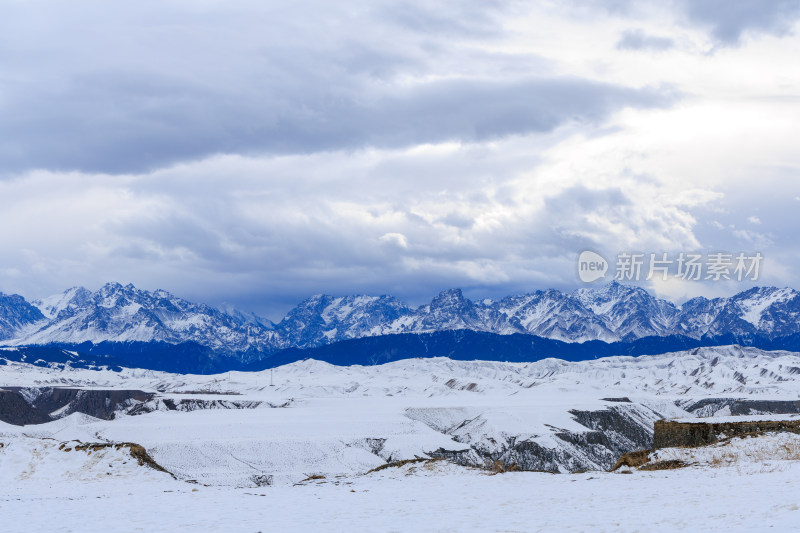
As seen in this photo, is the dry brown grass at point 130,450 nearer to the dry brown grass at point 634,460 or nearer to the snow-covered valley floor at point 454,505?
the snow-covered valley floor at point 454,505

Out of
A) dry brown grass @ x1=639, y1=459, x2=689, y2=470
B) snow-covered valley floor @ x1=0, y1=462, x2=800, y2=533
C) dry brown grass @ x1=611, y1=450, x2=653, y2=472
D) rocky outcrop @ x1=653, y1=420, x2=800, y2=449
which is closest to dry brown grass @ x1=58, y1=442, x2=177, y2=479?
snow-covered valley floor @ x1=0, y1=462, x2=800, y2=533

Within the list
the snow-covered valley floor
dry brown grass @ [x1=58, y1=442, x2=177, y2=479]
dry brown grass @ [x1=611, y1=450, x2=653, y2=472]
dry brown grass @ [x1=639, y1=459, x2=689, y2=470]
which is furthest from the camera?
dry brown grass @ [x1=58, y1=442, x2=177, y2=479]

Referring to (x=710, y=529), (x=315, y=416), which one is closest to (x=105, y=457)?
(x=710, y=529)

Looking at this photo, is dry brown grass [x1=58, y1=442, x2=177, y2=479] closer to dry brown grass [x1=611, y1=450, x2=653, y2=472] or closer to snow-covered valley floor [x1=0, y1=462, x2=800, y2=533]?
snow-covered valley floor [x1=0, y1=462, x2=800, y2=533]

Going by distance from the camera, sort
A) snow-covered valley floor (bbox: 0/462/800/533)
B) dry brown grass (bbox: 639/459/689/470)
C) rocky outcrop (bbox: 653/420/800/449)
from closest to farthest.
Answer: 1. snow-covered valley floor (bbox: 0/462/800/533)
2. dry brown grass (bbox: 639/459/689/470)
3. rocky outcrop (bbox: 653/420/800/449)

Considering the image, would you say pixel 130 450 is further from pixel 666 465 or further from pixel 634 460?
pixel 666 465

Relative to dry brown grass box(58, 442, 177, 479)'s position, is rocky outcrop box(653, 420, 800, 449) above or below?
above

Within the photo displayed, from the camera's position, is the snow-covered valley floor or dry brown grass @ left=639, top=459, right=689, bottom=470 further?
dry brown grass @ left=639, top=459, right=689, bottom=470

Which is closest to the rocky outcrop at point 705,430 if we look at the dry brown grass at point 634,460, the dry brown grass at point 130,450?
the dry brown grass at point 634,460

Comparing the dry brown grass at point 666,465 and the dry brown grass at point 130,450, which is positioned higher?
the dry brown grass at point 666,465

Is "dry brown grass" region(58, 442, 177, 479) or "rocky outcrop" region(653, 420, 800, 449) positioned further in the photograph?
"rocky outcrop" region(653, 420, 800, 449)

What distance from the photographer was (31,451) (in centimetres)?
4709

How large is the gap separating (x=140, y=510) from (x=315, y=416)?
134334 millimetres

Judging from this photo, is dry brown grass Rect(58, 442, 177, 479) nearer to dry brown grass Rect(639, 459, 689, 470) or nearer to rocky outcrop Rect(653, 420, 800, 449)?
dry brown grass Rect(639, 459, 689, 470)
